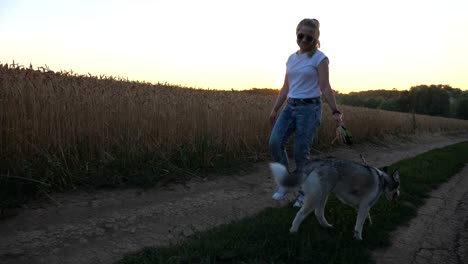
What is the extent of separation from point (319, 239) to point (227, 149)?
5035 mm

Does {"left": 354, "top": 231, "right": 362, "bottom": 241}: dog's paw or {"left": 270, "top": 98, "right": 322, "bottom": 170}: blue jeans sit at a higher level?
{"left": 270, "top": 98, "right": 322, "bottom": 170}: blue jeans

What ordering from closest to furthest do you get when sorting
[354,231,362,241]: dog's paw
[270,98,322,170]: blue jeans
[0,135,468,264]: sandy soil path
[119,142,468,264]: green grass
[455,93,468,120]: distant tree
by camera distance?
[119,142,468,264]: green grass, [0,135,468,264]: sandy soil path, [354,231,362,241]: dog's paw, [270,98,322,170]: blue jeans, [455,93,468,120]: distant tree

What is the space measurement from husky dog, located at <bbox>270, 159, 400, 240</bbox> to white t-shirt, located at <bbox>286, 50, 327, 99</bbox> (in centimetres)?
106

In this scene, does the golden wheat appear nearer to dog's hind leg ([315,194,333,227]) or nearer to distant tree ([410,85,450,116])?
dog's hind leg ([315,194,333,227])

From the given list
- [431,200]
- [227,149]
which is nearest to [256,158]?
[227,149]

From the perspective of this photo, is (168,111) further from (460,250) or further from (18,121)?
(460,250)

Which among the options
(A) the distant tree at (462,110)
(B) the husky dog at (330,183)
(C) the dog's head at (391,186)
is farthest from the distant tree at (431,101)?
(B) the husky dog at (330,183)

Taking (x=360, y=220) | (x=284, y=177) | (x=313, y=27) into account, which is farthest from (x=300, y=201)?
(x=313, y=27)

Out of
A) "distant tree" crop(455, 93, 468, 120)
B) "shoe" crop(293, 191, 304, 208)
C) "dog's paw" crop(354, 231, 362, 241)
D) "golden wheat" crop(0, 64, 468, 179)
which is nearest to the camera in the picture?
"dog's paw" crop(354, 231, 362, 241)

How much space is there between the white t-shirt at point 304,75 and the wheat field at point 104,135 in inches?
127

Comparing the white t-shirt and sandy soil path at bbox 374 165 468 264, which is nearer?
sandy soil path at bbox 374 165 468 264

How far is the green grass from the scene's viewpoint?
12.9 ft

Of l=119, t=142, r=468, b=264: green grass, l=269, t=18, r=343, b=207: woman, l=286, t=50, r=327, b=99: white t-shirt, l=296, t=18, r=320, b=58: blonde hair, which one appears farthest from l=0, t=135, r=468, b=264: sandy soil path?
l=296, t=18, r=320, b=58: blonde hair

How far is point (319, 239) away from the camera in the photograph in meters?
4.50
